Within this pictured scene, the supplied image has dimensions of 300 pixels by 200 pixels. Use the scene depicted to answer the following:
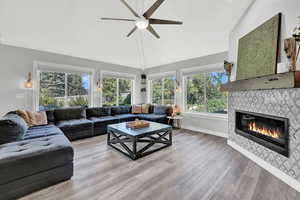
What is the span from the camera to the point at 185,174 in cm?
213

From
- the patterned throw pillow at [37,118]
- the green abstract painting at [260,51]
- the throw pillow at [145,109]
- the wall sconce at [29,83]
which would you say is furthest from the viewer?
the throw pillow at [145,109]

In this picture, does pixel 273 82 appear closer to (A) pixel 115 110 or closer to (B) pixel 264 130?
(B) pixel 264 130

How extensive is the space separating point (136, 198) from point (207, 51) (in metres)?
4.53

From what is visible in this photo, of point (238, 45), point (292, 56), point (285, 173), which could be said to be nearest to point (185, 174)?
point (285, 173)

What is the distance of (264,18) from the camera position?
2424 millimetres

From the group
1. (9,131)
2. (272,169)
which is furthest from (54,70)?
(272,169)

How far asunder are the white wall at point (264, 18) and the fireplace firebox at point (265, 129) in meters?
0.99

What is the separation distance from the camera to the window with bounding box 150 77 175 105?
5863 millimetres

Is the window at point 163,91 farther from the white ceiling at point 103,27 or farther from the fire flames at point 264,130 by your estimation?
the fire flames at point 264,130

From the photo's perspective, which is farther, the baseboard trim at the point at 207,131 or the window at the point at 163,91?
the window at the point at 163,91

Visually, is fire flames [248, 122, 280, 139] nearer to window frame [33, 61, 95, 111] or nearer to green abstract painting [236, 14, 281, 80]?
green abstract painting [236, 14, 281, 80]

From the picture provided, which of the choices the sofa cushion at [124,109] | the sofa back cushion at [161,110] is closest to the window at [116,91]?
the sofa cushion at [124,109]

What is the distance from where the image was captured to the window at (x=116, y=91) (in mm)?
5820

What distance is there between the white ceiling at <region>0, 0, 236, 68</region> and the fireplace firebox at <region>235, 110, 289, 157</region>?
2.30 meters
